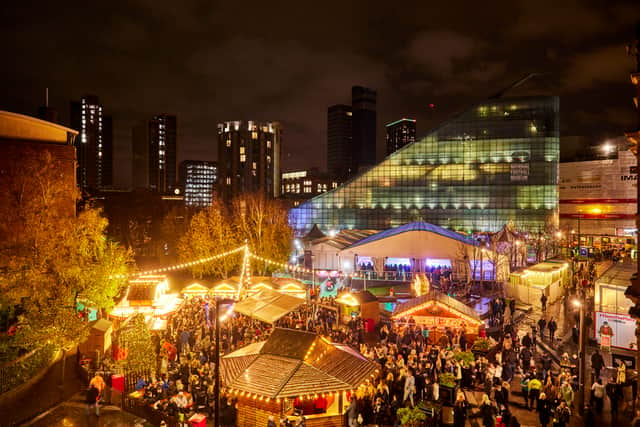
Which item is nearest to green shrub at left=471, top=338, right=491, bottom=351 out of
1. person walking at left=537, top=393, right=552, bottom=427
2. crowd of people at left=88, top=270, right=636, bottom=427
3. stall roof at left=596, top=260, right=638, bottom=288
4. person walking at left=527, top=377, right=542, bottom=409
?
crowd of people at left=88, top=270, right=636, bottom=427

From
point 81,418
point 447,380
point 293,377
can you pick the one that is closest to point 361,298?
point 447,380

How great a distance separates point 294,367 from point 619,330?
13913 mm

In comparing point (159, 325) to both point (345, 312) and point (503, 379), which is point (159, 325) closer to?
point (345, 312)

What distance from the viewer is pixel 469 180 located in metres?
53.5

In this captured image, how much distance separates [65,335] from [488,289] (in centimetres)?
2536

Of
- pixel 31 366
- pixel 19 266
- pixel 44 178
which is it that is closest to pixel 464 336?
pixel 31 366

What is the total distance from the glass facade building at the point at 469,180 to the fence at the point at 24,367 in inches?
1552

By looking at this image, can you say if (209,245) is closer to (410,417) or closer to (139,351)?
(139,351)

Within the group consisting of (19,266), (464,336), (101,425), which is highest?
(19,266)

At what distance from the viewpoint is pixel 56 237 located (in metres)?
17.5

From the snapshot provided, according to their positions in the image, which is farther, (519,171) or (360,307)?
(519,171)

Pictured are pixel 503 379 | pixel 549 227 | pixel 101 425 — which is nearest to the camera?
pixel 101 425

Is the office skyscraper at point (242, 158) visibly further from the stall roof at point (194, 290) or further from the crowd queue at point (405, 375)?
the crowd queue at point (405, 375)

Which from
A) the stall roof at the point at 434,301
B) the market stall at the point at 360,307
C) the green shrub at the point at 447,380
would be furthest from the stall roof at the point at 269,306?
the green shrub at the point at 447,380
